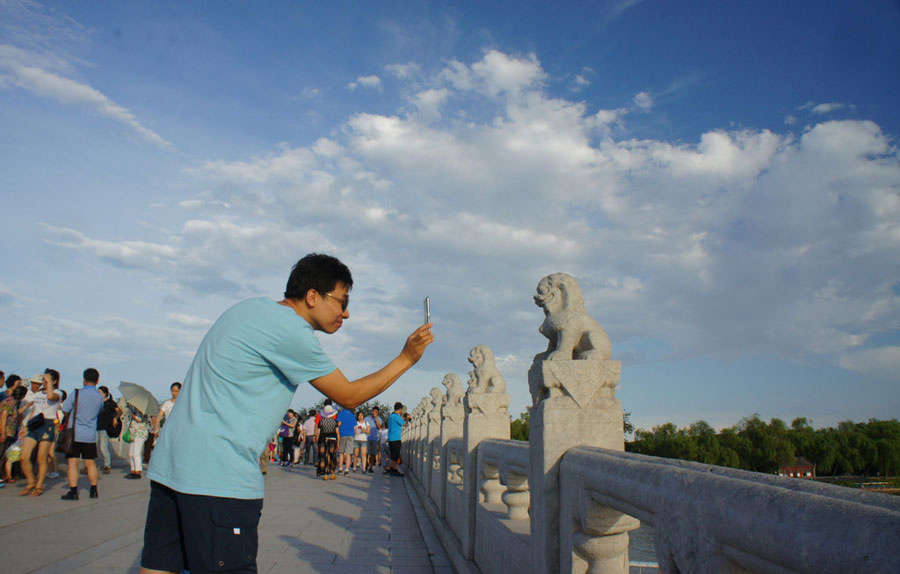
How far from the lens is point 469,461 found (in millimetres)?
5895

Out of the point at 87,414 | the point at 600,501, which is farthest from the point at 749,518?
the point at 87,414

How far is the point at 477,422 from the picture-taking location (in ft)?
20.0

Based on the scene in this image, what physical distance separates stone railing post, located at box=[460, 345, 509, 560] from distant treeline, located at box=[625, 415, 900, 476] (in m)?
33.0

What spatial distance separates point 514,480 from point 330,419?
10402 mm

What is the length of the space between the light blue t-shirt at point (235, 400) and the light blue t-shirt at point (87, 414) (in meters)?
7.46

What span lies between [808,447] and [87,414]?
47.3m

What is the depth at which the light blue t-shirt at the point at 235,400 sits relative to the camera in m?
2.38

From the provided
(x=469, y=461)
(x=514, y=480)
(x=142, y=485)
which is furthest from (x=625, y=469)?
(x=142, y=485)

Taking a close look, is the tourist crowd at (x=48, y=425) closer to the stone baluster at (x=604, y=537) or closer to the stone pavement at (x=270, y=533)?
the stone pavement at (x=270, y=533)

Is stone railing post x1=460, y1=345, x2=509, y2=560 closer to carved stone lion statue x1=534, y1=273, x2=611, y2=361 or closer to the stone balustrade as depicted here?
the stone balustrade

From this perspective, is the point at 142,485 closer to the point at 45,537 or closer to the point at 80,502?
the point at 80,502

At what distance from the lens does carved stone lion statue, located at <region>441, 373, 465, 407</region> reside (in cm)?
861

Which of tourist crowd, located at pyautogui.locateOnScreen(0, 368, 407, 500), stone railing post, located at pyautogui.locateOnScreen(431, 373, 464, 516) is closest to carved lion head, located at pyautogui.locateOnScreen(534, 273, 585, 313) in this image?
tourist crowd, located at pyautogui.locateOnScreen(0, 368, 407, 500)

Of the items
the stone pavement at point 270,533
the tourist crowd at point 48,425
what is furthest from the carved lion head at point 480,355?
the tourist crowd at point 48,425
